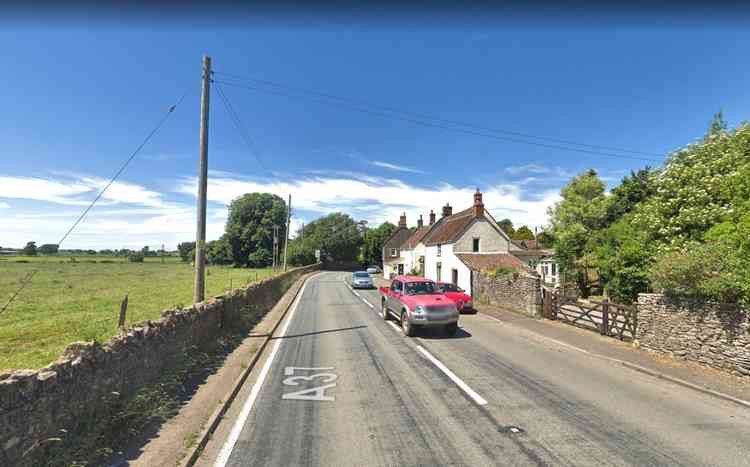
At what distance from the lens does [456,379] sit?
25.9 feet

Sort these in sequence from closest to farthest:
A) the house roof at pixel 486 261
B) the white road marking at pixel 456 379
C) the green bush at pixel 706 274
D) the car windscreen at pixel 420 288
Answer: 1. the white road marking at pixel 456 379
2. the green bush at pixel 706 274
3. the car windscreen at pixel 420 288
4. the house roof at pixel 486 261

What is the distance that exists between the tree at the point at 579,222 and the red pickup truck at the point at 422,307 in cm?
1898

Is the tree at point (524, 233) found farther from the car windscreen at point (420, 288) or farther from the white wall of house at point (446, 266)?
the car windscreen at point (420, 288)

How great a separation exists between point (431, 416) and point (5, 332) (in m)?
16.1

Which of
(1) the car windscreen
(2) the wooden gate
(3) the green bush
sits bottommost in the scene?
(2) the wooden gate

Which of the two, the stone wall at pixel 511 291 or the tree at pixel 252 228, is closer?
the stone wall at pixel 511 291

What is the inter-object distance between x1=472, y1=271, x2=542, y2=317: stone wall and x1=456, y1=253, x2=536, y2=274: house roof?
1.23 meters

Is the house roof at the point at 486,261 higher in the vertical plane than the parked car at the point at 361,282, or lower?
higher

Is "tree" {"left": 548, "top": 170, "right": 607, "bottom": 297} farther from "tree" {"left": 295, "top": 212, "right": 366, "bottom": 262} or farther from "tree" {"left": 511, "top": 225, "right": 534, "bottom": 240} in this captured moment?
"tree" {"left": 511, "top": 225, "right": 534, "bottom": 240}

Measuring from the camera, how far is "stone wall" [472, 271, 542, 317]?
17.5 metres

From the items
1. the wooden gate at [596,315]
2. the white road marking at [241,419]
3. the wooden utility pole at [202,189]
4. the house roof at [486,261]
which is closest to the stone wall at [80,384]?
the white road marking at [241,419]

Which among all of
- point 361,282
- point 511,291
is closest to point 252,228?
point 361,282

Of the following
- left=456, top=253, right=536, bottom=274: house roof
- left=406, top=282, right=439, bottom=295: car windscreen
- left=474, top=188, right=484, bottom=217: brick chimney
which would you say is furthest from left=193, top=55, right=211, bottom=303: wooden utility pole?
left=474, top=188, right=484, bottom=217: brick chimney

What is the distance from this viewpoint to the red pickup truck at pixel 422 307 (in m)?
12.3
